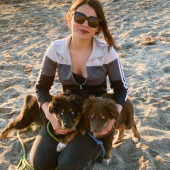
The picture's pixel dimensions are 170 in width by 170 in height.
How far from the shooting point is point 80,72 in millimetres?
3066

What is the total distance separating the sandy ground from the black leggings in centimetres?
25

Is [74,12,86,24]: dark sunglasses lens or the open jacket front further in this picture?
the open jacket front

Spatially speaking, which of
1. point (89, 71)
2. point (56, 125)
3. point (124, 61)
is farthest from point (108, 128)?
point (124, 61)

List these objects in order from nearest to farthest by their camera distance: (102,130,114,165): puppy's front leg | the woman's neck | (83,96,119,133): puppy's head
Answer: (83,96,119,133): puppy's head
(102,130,114,165): puppy's front leg
the woman's neck

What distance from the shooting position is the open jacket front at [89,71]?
9.64 ft

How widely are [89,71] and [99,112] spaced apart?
2.04 ft

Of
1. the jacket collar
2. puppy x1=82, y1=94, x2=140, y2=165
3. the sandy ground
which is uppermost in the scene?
the jacket collar

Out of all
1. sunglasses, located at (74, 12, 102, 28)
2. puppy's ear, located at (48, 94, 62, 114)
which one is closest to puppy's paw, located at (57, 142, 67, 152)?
puppy's ear, located at (48, 94, 62, 114)

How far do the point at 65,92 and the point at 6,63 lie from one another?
344 cm

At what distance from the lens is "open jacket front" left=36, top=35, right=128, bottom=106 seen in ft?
9.64

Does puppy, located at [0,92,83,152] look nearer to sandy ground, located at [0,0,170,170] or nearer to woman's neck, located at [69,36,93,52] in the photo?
sandy ground, located at [0,0,170,170]

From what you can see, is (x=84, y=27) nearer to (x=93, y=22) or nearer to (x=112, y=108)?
(x=93, y=22)

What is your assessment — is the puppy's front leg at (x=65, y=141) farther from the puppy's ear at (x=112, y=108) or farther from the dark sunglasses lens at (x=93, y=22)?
the dark sunglasses lens at (x=93, y=22)

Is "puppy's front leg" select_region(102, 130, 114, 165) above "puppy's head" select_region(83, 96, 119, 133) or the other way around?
the other way around
